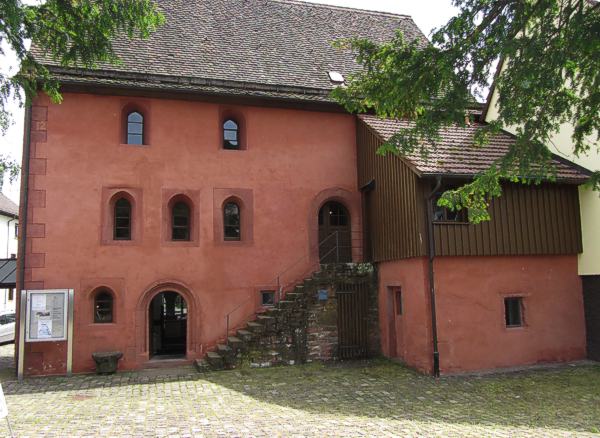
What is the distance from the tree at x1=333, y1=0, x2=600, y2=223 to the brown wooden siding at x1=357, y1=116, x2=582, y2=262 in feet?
8.03

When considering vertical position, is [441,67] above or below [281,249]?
above

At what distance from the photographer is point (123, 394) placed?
36.3 feet

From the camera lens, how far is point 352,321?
14617 millimetres

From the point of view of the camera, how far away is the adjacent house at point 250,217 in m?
12.8

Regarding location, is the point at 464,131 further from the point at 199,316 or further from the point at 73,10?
the point at 73,10

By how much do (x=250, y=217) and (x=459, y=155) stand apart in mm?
6101

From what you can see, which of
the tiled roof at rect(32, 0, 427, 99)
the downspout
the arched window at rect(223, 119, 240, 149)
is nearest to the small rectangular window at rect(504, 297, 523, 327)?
the tiled roof at rect(32, 0, 427, 99)

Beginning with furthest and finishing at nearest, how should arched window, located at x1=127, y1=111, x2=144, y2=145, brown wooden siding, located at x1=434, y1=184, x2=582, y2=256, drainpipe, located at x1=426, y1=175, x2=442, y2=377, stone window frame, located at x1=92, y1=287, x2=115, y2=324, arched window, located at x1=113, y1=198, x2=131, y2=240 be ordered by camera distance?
arched window, located at x1=127, y1=111, x2=144, y2=145 < arched window, located at x1=113, y1=198, x2=131, y2=240 < stone window frame, located at x1=92, y1=287, x2=115, y2=324 < brown wooden siding, located at x1=434, y1=184, x2=582, y2=256 < drainpipe, located at x1=426, y1=175, x2=442, y2=377

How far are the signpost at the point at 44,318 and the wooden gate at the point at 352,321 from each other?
7.03 metres

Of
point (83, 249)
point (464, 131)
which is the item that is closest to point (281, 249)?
point (83, 249)

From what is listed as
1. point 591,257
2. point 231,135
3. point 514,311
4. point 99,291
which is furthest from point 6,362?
point 591,257

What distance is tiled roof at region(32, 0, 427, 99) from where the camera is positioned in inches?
621

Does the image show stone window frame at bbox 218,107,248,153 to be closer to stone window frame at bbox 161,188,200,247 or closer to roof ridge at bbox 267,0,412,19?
stone window frame at bbox 161,188,200,247

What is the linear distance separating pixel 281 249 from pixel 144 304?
164 inches
